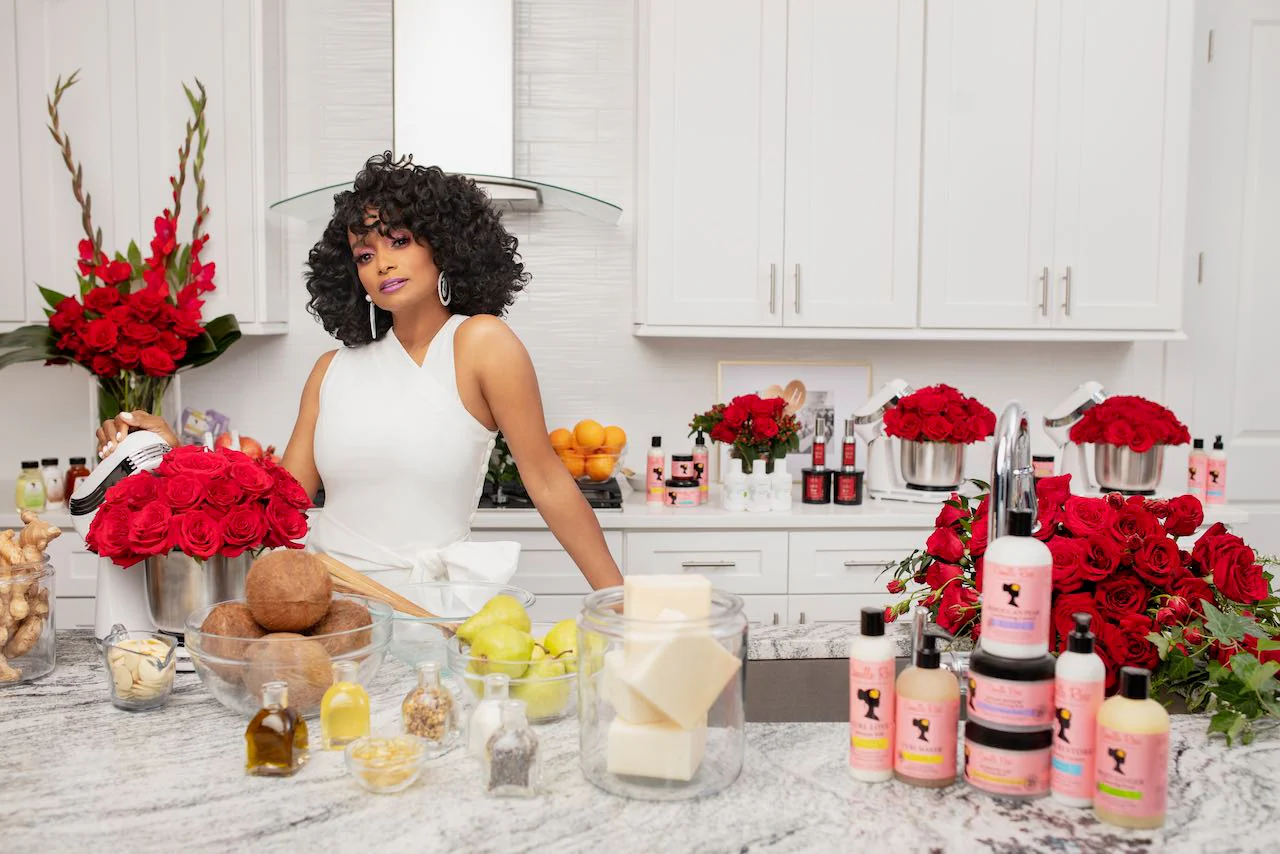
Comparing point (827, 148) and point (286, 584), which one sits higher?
point (827, 148)

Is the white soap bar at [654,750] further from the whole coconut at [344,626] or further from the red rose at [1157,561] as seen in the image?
the red rose at [1157,561]

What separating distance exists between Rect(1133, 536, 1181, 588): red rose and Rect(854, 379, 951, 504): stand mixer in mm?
2061

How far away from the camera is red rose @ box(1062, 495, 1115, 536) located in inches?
53.7

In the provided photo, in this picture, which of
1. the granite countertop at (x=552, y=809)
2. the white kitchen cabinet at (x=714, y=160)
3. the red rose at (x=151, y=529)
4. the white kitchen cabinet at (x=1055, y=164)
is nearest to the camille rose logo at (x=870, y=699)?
the granite countertop at (x=552, y=809)

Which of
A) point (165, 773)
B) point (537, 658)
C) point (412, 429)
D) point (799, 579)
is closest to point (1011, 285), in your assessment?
point (799, 579)

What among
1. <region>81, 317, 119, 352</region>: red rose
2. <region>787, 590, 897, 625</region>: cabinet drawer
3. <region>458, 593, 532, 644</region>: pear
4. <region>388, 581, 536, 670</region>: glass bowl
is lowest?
<region>787, 590, 897, 625</region>: cabinet drawer

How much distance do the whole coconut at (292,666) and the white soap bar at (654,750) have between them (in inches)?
15.7

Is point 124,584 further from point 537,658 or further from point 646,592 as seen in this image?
point 646,592

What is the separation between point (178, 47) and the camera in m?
3.20

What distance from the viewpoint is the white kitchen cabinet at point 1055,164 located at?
10.8 feet

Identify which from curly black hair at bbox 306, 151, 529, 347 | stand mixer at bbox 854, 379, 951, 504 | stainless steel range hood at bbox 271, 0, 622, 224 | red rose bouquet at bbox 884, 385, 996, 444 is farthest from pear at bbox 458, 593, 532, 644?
stand mixer at bbox 854, 379, 951, 504

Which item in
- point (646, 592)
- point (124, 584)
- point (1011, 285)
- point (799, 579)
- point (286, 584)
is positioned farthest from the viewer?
point (1011, 285)

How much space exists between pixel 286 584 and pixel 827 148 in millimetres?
2496

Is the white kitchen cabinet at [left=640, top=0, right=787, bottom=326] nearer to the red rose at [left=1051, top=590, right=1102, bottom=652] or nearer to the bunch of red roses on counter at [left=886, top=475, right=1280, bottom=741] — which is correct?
the bunch of red roses on counter at [left=886, top=475, right=1280, bottom=741]
